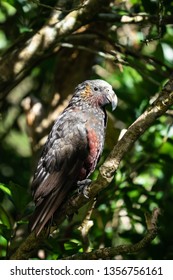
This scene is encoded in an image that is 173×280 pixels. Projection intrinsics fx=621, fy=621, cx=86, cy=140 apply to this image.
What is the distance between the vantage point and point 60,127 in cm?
429

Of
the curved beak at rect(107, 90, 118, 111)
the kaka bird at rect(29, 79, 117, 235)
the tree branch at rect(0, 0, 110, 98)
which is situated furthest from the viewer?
the curved beak at rect(107, 90, 118, 111)

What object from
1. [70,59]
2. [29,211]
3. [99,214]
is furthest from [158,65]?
[29,211]

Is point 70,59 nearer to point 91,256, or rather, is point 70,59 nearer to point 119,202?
point 119,202

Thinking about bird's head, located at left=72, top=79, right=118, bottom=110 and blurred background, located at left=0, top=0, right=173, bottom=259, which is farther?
bird's head, located at left=72, top=79, right=118, bottom=110

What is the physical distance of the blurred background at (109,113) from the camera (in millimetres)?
4346

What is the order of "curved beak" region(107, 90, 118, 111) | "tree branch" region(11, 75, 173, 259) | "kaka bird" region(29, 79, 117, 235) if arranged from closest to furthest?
"tree branch" region(11, 75, 173, 259) < "kaka bird" region(29, 79, 117, 235) < "curved beak" region(107, 90, 118, 111)

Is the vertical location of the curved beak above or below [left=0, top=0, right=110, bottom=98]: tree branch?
below

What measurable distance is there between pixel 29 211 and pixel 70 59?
1.79 metres

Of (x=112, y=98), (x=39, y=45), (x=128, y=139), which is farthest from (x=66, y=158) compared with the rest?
(x=128, y=139)

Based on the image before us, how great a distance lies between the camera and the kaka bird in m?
3.95

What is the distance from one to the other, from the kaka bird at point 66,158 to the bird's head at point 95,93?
0.14 m

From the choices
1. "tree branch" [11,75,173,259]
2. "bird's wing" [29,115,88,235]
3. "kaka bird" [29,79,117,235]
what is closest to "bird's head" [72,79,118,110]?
"kaka bird" [29,79,117,235]

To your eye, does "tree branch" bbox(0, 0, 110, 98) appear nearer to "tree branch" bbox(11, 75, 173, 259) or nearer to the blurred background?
the blurred background

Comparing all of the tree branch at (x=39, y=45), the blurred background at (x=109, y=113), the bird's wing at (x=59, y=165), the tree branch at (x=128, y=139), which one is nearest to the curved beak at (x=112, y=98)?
the blurred background at (x=109, y=113)
